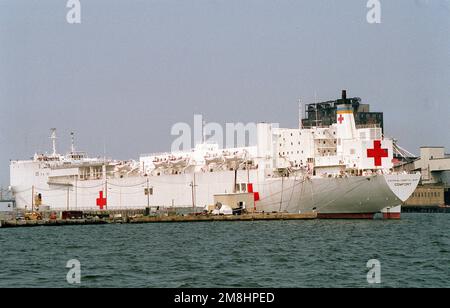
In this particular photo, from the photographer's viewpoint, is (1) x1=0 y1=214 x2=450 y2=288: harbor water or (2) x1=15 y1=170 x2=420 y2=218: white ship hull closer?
(1) x1=0 y1=214 x2=450 y2=288: harbor water

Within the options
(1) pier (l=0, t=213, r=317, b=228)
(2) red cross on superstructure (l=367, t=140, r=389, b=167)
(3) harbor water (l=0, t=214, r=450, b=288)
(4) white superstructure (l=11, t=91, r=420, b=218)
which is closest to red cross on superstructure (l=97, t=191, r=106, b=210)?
(4) white superstructure (l=11, t=91, r=420, b=218)

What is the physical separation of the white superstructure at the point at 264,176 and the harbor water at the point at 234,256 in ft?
13.7

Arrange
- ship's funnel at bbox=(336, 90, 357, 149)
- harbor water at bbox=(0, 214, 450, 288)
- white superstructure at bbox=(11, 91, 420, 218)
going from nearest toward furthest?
harbor water at bbox=(0, 214, 450, 288), white superstructure at bbox=(11, 91, 420, 218), ship's funnel at bbox=(336, 90, 357, 149)

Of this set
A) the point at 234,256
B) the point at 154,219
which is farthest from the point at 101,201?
the point at 234,256

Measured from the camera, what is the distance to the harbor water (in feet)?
61.1

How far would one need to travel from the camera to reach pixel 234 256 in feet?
76.9

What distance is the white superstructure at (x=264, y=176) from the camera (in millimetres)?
40531

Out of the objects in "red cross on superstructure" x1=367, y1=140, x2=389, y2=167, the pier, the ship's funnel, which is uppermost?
the ship's funnel

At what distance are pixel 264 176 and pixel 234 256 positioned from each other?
22.3 metres

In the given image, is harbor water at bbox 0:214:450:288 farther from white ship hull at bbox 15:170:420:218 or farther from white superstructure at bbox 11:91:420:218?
white superstructure at bbox 11:91:420:218

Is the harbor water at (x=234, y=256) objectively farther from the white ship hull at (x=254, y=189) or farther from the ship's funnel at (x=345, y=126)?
the ship's funnel at (x=345, y=126)

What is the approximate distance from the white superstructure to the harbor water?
4.17 metres
